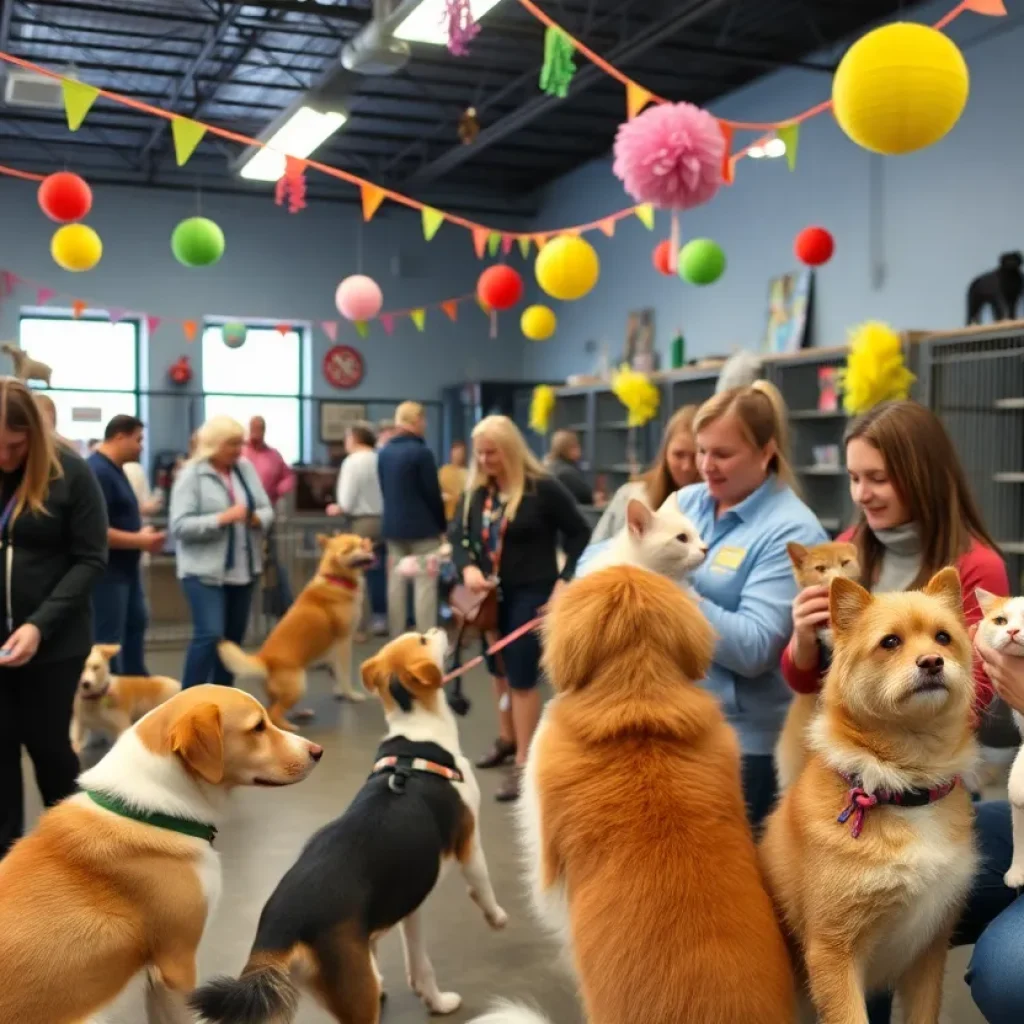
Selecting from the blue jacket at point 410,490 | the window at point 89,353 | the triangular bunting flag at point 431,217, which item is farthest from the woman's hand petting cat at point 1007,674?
the window at point 89,353

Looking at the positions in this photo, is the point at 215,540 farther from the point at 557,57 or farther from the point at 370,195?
the point at 557,57

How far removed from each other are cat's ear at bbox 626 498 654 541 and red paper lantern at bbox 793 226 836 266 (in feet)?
20.7

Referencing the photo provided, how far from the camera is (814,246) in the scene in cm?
831

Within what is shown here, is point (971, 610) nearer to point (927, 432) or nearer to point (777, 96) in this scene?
point (927, 432)

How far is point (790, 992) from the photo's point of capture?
A: 1.66 metres

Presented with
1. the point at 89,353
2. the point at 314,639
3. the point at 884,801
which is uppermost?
the point at 89,353

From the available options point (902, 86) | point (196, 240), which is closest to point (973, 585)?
point (902, 86)

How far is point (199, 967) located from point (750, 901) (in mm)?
1987

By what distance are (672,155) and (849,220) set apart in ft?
15.9

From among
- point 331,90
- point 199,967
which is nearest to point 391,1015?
point 199,967

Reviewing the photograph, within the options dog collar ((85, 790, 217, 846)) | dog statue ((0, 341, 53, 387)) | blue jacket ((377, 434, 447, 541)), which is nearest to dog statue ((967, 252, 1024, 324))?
blue jacket ((377, 434, 447, 541))

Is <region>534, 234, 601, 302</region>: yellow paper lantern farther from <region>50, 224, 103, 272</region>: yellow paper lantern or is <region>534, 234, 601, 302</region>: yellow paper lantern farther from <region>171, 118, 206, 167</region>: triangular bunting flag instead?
<region>50, 224, 103, 272</region>: yellow paper lantern

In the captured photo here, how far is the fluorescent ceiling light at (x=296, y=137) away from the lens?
29.6 ft

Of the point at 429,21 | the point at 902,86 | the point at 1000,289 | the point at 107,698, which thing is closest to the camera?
the point at 902,86
